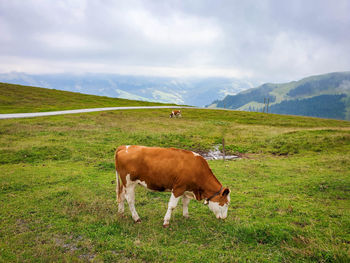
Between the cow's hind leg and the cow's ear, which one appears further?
the cow's hind leg

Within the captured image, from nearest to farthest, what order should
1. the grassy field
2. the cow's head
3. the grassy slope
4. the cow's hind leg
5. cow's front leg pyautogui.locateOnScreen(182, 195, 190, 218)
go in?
the grassy field
the cow's head
the cow's hind leg
cow's front leg pyautogui.locateOnScreen(182, 195, 190, 218)
the grassy slope

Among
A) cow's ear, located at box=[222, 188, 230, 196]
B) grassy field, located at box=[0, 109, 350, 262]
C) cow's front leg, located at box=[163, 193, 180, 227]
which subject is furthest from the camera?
cow's front leg, located at box=[163, 193, 180, 227]

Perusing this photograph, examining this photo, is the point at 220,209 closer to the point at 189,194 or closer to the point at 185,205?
the point at 189,194

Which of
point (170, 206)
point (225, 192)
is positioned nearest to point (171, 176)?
point (170, 206)

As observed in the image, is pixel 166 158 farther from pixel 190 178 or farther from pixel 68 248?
pixel 68 248

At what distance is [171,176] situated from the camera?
28.2 feet

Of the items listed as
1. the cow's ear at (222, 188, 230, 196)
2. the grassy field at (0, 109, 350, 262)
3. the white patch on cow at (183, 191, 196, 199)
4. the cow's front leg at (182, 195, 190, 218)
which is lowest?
the grassy field at (0, 109, 350, 262)

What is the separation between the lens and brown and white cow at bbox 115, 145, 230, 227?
862 cm

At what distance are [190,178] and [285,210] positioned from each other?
213 inches

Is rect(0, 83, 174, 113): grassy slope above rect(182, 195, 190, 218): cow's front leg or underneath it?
above

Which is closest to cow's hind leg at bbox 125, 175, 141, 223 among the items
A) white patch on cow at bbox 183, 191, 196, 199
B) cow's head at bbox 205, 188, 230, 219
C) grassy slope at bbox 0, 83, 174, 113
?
white patch on cow at bbox 183, 191, 196, 199

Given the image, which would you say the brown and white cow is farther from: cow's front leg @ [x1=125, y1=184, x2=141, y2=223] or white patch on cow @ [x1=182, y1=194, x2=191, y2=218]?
white patch on cow @ [x1=182, y1=194, x2=191, y2=218]

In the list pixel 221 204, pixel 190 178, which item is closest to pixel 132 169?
pixel 190 178

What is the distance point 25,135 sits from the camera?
82.7 ft
